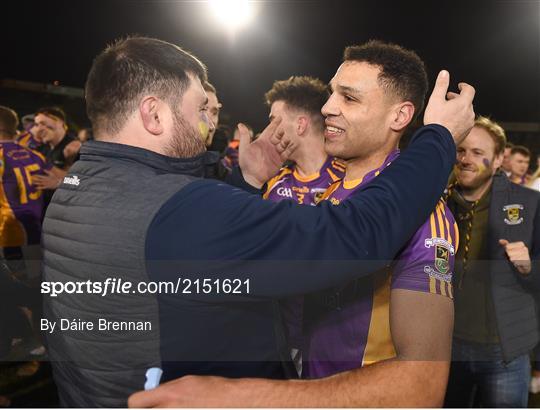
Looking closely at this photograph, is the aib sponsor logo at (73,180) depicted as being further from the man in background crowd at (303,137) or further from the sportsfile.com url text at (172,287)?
the man in background crowd at (303,137)

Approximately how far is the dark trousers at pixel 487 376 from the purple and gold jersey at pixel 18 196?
3716 millimetres

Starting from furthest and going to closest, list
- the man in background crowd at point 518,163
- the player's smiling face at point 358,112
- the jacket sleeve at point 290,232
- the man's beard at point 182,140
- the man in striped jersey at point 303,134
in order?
1. the man in background crowd at point 518,163
2. the man in striped jersey at point 303,134
3. the player's smiling face at point 358,112
4. the man's beard at point 182,140
5. the jacket sleeve at point 290,232

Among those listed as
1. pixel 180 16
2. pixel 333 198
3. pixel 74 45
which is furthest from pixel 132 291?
pixel 74 45

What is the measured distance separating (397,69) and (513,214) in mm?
1283

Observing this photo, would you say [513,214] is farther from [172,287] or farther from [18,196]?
[18,196]

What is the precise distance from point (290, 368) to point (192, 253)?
0.63 m

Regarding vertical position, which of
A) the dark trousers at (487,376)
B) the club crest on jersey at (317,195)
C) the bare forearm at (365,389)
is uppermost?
the club crest on jersey at (317,195)

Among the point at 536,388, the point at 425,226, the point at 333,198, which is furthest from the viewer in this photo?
the point at 536,388

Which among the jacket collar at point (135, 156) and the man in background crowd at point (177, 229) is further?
the jacket collar at point (135, 156)

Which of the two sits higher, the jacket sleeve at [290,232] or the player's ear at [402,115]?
the player's ear at [402,115]

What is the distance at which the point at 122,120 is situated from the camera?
1156 millimetres

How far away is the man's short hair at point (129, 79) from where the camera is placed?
45.4 inches

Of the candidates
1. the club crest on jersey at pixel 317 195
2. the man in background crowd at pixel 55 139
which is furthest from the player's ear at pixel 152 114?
the man in background crowd at pixel 55 139

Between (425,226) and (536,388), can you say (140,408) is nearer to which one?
(425,226)
